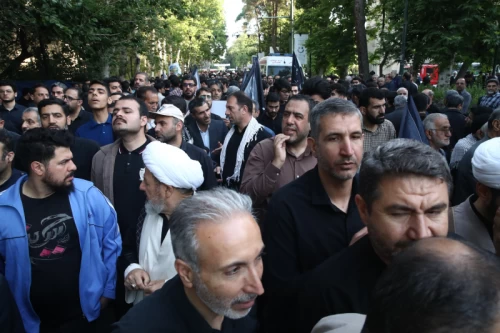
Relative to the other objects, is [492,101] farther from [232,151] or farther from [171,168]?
[171,168]

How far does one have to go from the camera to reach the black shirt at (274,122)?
752 centimetres

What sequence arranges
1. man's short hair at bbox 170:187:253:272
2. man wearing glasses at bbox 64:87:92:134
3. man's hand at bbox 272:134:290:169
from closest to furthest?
man's short hair at bbox 170:187:253:272 → man's hand at bbox 272:134:290:169 → man wearing glasses at bbox 64:87:92:134

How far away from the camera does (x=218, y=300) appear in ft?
5.97

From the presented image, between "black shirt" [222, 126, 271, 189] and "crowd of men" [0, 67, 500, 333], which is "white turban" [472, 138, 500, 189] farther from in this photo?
"black shirt" [222, 126, 271, 189]

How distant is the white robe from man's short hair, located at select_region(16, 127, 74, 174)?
3.27ft

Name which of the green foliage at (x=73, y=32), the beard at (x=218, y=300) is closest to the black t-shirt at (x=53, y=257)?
the beard at (x=218, y=300)

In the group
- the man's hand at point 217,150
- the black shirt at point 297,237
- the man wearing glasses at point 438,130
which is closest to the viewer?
the black shirt at point 297,237

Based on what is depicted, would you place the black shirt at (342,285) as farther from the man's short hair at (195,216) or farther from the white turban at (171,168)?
the white turban at (171,168)

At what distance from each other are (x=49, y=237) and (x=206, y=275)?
168 cm

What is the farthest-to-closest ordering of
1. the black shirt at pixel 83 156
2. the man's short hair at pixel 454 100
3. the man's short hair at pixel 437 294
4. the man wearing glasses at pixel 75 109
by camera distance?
the man's short hair at pixel 454 100, the man wearing glasses at pixel 75 109, the black shirt at pixel 83 156, the man's short hair at pixel 437 294

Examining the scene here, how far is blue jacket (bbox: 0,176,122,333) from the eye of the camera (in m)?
A: 2.98

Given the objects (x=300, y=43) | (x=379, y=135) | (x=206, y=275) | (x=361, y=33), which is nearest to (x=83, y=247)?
(x=206, y=275)

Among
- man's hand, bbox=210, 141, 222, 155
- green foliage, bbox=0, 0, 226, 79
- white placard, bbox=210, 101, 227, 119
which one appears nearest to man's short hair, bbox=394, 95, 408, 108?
man's hand, bbox=210, 141, 222, 155

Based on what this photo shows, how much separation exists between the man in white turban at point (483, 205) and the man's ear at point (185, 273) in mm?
1517
